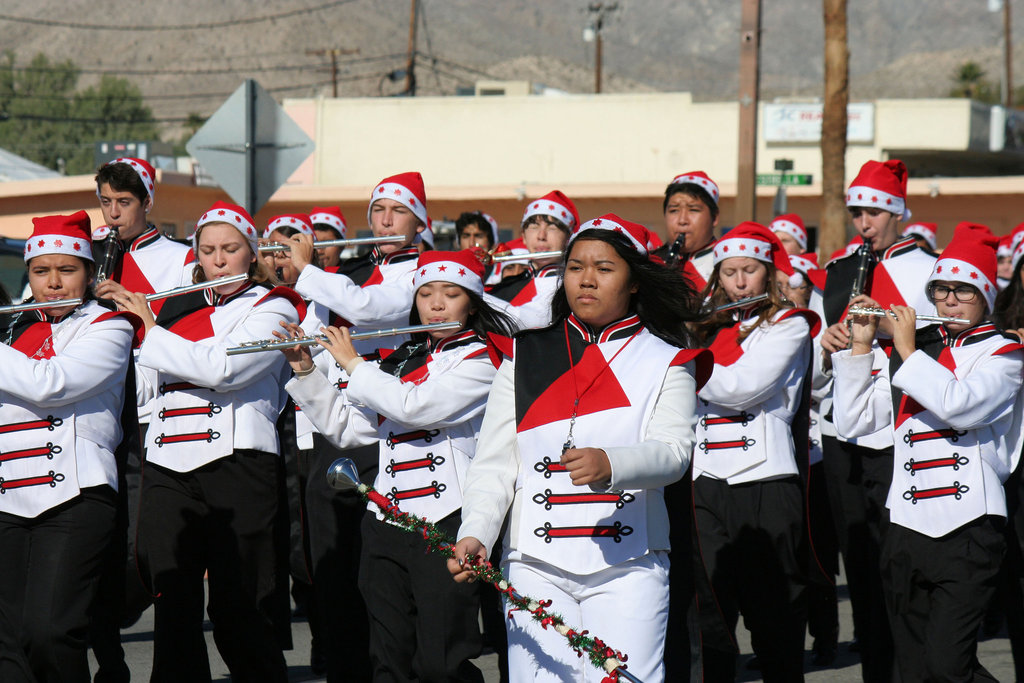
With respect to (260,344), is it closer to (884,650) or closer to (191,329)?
(191,329)

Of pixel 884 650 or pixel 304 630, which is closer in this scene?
pixel 884 650

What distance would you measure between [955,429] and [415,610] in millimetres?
2491

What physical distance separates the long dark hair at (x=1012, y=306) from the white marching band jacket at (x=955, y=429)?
43.1 inches

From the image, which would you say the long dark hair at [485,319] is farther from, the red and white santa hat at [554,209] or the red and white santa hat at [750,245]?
the red and white santa hat at [554,209]

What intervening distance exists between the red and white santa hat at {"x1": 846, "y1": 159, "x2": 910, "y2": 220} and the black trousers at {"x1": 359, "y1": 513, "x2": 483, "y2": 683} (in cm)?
337

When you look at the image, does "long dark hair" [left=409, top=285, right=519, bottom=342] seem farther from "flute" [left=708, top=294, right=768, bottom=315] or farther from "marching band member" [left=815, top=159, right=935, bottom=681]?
"marching band member" [left=815, top=159, right=935, bottom=681]

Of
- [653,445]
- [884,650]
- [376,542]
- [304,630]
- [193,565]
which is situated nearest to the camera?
[653,445]

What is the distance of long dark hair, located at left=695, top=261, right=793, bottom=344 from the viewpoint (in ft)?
23.2

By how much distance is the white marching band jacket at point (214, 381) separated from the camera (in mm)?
6398

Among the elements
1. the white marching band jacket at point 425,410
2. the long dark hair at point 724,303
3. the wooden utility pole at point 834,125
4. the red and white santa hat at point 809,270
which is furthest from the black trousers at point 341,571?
the wooden utility pole at point 834,125

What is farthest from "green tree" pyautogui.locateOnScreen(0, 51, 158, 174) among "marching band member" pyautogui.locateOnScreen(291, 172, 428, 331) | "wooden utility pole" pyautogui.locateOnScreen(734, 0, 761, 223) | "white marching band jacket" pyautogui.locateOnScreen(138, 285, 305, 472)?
"white marching band jacket" pyautogui.locateOnScreen(138, 285, 305, 472)

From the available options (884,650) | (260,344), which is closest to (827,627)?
(884,650)

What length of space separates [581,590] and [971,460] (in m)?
2.41

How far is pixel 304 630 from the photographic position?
9.37 m
